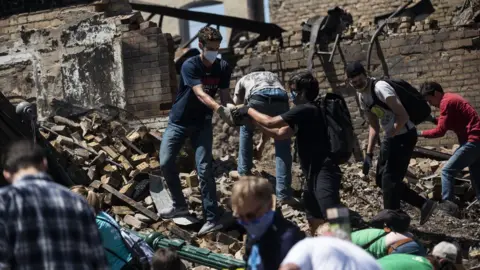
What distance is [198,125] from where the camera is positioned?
863 centimetres

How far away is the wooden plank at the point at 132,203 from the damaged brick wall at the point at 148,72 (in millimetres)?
2533

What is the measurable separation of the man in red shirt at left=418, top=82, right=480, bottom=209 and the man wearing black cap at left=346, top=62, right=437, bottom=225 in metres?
0.78

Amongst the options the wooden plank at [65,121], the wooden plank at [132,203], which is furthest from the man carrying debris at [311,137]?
the wooden plank at [65,121]

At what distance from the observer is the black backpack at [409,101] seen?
322 inches

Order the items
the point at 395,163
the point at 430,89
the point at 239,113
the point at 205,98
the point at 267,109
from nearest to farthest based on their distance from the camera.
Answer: the point at 239,113 → the point at 205,98 → the point at 395,163 → the point at 430,89 → the point at 267,109

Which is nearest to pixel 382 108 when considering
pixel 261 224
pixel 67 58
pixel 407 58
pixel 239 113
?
pixel 239 113

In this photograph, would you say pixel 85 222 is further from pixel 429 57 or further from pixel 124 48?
pixel 429 57

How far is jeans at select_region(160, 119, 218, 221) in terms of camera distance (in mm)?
8484

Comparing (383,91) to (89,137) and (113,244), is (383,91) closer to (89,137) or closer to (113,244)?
(113,244)

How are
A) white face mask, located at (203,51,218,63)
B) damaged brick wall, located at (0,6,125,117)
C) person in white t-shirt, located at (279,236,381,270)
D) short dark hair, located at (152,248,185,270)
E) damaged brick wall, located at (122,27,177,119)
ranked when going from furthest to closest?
1. damaged brick wall, located at (0,6,125,117)
2. damaged brick wall, located at (122,27,177,119)
3. white face mask, located at (203,51,218,63)
4. short dark hair, located at (152,248,185,270)
5. person in white t-shirt, located at (279,236,381,270)

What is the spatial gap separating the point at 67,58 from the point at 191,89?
3.98 metres

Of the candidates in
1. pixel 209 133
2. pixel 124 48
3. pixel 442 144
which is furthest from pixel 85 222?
pixel 442 144

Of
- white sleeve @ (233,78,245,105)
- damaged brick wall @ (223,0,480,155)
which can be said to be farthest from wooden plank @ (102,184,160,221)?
damaged brick wall @ (223,0,480,155)

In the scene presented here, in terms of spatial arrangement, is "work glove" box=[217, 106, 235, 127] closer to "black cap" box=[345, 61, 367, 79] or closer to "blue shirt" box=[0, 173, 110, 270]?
"black cap" box=[345, 61, 367, 79]
